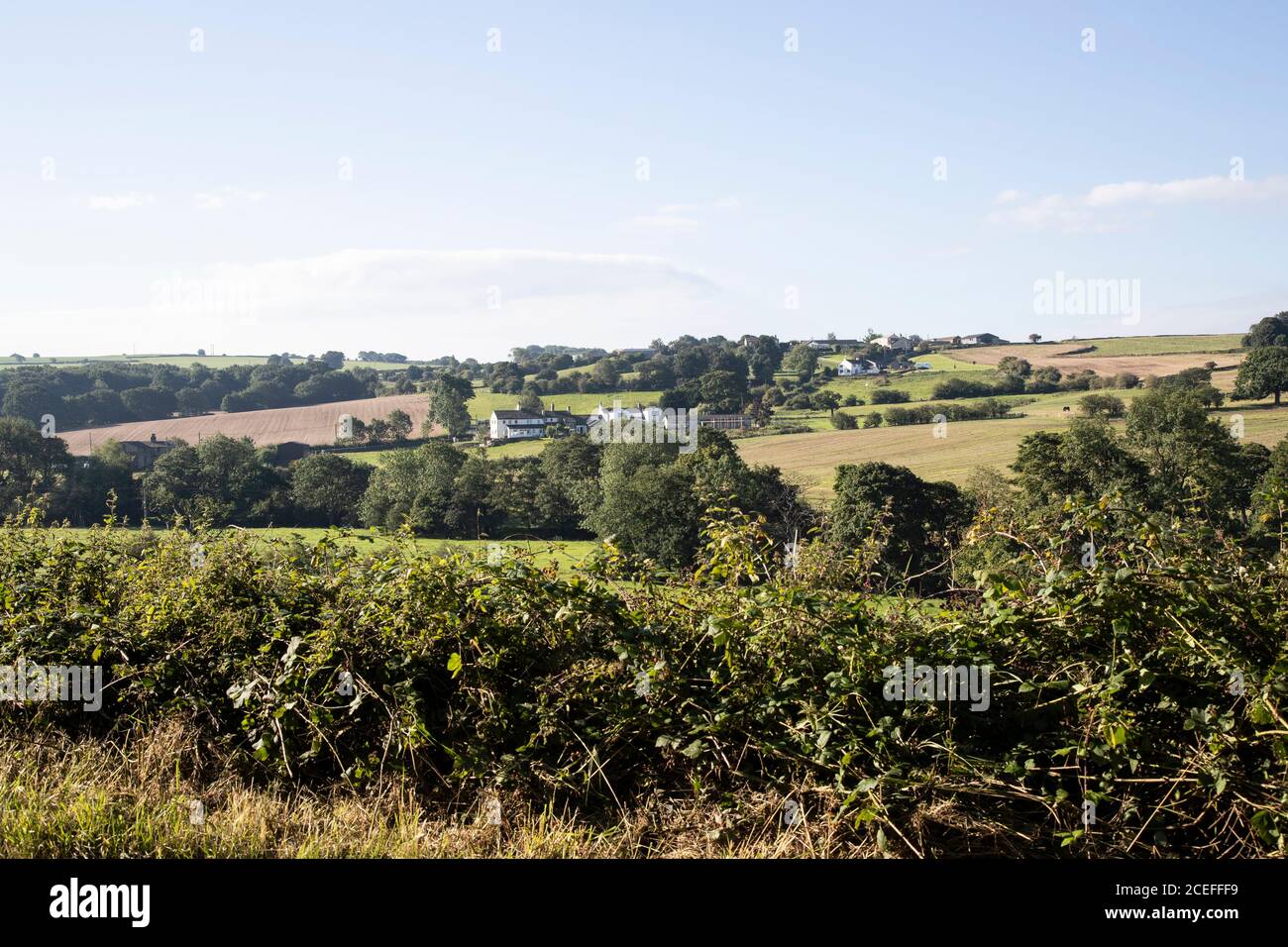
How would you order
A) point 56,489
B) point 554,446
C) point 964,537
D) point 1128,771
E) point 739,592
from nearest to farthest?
point 1128,771 → point 739,592 → point 964,537 → point 56,489 → point 554,446

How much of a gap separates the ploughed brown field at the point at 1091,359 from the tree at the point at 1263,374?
10680 mm

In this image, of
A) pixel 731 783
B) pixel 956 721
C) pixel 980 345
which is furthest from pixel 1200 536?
pixel 980 345

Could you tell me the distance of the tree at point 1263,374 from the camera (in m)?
62.6

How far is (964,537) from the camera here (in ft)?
15.8

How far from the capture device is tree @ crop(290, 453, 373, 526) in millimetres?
44281

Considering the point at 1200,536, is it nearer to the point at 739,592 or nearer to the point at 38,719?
the point at 739,592

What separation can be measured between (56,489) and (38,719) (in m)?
30.8

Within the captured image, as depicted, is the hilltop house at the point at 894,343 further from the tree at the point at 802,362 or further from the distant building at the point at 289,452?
the distant building at the point at 289,452

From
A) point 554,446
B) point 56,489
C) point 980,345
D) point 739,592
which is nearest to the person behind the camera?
point 739,592

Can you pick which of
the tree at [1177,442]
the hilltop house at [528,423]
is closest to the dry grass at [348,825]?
the tree at [1177,442]

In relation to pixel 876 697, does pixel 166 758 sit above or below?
below

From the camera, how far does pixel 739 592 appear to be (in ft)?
12.7

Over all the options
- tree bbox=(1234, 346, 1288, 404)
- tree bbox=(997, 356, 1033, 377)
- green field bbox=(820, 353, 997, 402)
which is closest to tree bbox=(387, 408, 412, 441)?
green field bbox=(820, 353, 997, 402)

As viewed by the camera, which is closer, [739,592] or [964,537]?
[739,592]
